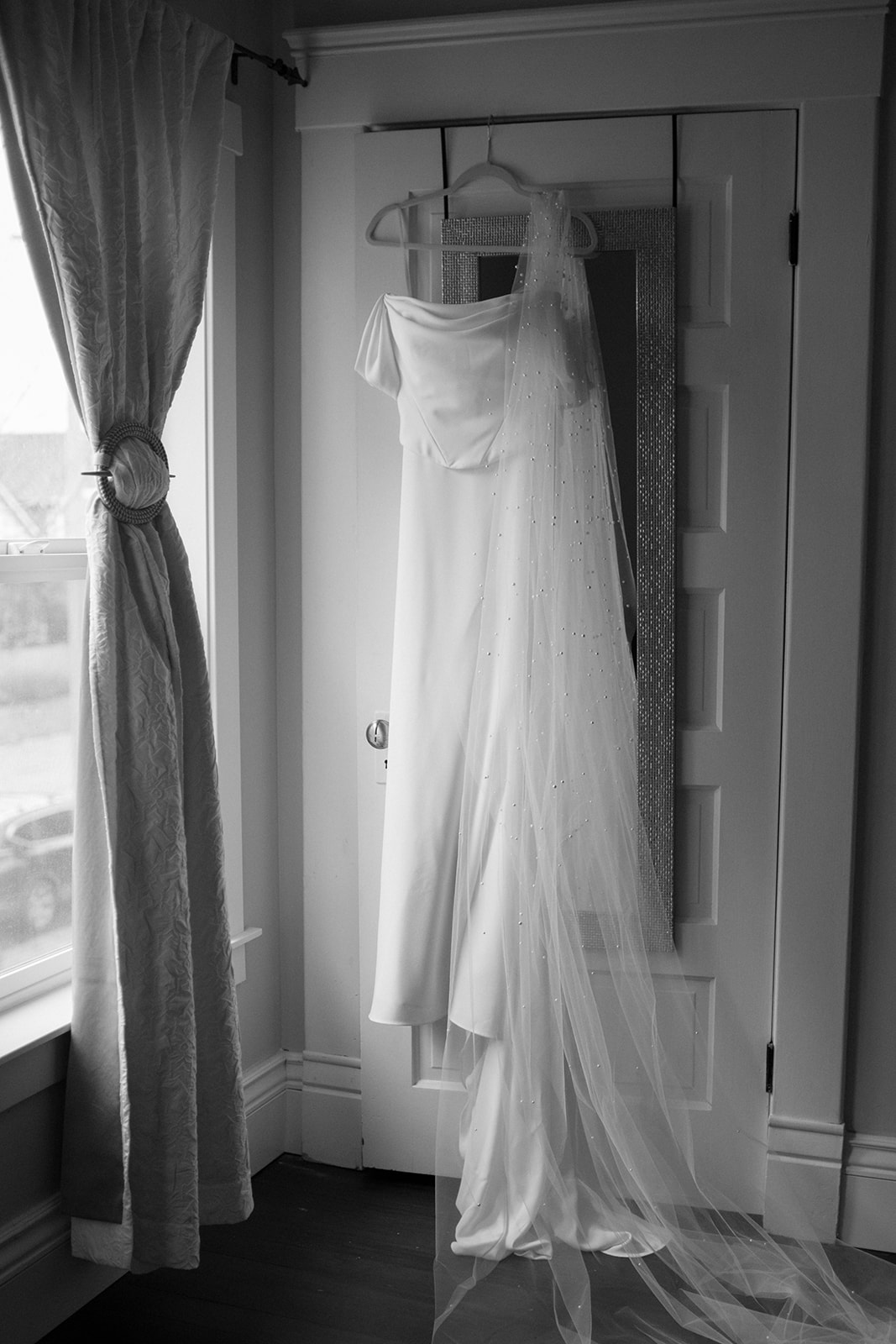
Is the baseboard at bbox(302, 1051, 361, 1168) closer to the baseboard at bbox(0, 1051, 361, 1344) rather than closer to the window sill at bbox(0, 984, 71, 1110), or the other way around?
the baseboard at bbox(0, 1051, 361, 1344)

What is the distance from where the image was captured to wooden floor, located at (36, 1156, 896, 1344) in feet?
7.11

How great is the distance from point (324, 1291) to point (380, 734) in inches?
44.6

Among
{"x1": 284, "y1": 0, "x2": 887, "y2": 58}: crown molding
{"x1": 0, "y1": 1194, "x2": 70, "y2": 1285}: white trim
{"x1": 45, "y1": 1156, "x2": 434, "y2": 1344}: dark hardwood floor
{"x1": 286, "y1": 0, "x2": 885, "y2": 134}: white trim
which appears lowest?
{"x1": 45, "y1": 1156, "x2": 434, "y2": 1344}: dark hardwood floor

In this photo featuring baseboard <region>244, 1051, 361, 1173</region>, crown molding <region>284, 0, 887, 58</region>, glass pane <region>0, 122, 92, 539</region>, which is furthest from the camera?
baseboard <region>244, 1051, 361, 1173</region>

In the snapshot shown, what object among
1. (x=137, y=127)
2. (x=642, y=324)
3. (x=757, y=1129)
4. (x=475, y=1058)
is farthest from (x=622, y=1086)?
(x=137, y=127)

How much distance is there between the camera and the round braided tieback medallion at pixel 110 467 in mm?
2057

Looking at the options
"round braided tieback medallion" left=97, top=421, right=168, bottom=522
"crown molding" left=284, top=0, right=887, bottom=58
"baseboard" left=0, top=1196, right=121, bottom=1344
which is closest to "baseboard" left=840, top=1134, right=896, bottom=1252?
"baseboard" left=0, top=1196, right=121, bottom=1344

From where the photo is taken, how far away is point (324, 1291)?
7.61ft

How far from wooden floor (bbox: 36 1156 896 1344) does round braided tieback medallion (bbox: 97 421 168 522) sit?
1468 millimetres

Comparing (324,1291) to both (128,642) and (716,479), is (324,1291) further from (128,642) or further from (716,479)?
(716,479)

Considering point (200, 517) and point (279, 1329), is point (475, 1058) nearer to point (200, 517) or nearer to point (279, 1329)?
point (279, 1329)

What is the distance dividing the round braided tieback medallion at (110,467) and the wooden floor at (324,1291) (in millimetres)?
1468

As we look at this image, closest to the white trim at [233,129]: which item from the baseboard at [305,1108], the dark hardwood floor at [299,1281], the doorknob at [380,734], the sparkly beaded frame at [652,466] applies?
the sparkly beaded frame at [652,466]

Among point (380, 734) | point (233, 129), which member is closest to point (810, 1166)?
point (380, 734)
